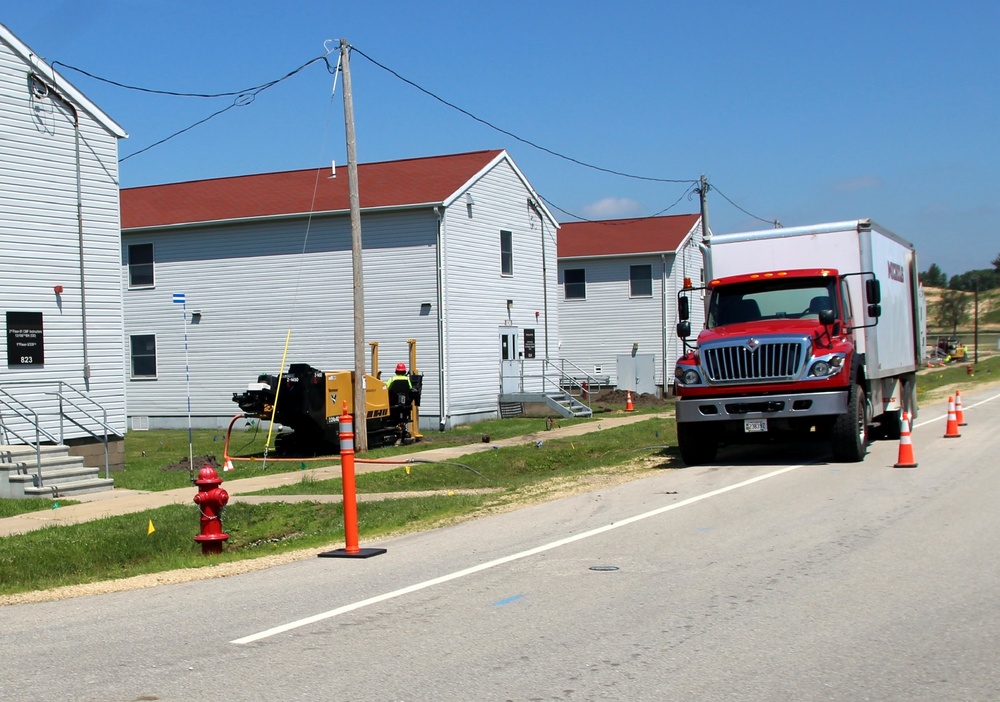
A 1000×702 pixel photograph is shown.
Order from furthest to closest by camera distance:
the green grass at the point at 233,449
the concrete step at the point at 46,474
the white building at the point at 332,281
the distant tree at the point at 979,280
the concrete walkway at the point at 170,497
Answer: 1. the distant tree at the point at 979,280
2. the white building at the point at 332,281
3. the green grass at the point at 233,449
4. the concrete step at the point at 46,474
5. the concrete walkway at the point at 170,497

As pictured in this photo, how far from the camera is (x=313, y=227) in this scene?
103 ft

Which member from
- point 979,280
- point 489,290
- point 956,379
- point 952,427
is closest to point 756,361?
point 952,427

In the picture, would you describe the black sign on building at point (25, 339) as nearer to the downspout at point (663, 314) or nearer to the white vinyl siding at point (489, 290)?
the white vinyl siding at point (489, 290)

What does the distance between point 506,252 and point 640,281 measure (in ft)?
40.3

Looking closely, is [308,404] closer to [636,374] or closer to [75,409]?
[75,409]

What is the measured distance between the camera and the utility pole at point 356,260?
21.9 meters

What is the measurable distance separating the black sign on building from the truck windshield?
12.1 metres

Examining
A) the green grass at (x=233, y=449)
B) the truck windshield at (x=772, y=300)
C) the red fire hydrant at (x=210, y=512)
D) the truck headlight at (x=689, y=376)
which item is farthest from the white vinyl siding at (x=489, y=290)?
the red fire hydrant at (x=210, y=512)

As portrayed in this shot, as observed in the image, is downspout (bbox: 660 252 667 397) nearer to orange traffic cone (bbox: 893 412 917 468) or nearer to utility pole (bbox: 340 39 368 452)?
utility pole (bbox: 340 39 368 452)

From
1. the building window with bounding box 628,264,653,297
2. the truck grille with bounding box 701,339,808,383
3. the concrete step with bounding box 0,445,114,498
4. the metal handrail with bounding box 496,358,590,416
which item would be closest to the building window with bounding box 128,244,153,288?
the metal handrail with bounding box 496,358,590,416

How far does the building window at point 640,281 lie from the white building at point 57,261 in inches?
1052

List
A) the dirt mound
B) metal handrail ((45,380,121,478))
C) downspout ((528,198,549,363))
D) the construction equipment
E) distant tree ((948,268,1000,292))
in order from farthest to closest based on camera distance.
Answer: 1. distant tree ((948,268,1000,292))
2. downspout ((528,198,549,363))
3. the construction equipment
4. the dirt mound
5. metal handrail ((45,380,121,478))

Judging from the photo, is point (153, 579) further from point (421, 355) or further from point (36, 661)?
point (421, 355)

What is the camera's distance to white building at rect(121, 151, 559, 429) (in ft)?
99.7
